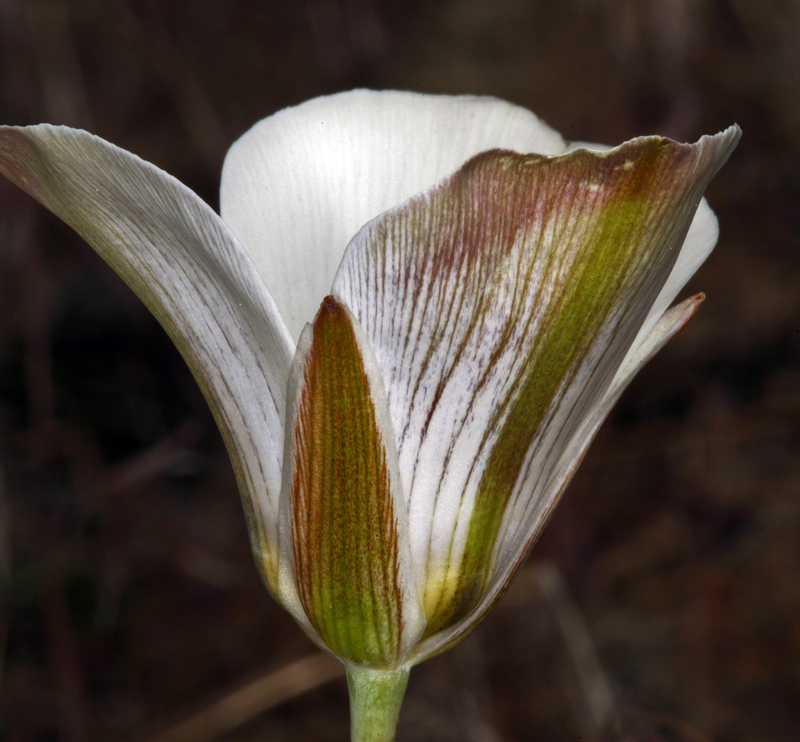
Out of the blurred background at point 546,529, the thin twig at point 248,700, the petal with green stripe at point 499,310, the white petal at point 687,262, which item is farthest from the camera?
the blurred background at point 546,529

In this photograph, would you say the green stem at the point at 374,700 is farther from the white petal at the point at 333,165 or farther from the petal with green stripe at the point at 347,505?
the white petal at the point at 333,165

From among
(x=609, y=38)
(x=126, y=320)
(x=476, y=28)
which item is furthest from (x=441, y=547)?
(x=476, y=28)

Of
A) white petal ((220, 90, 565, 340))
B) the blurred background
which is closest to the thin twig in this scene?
the blurred background

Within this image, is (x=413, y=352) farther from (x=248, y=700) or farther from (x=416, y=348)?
(x=248, y=700)

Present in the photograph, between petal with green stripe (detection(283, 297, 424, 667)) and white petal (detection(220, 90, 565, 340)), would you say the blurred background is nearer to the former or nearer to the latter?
white petal (detection(220, 90, 565, 340))

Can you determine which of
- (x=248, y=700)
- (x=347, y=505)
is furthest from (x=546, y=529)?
(x=347, y=505)

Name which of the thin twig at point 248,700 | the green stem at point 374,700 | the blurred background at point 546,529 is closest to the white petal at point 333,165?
the green stem at point 374,700

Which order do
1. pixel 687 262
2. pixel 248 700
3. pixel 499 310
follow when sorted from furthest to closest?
pixel 248 700, pixel 687 262, pixel 499 310

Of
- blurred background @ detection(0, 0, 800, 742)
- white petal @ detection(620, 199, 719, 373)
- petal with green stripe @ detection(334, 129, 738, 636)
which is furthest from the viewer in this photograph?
blurred background @ detection(0, 0, 800, 742)

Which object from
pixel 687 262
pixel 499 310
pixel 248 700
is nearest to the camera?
pixel 499 310
